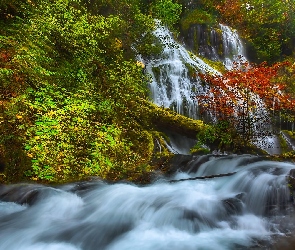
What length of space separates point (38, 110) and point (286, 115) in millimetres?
12612

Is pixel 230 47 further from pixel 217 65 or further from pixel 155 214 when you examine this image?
pixel 155 214

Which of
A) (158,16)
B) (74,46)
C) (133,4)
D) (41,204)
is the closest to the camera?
(41,204)

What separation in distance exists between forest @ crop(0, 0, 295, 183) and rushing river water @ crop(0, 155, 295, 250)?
561 mm

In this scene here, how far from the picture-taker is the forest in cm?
573

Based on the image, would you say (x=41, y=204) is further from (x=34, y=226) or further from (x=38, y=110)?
(x=38, y=110)

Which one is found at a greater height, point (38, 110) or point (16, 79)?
point (16, 79)

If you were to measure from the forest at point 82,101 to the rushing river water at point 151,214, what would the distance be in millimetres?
561

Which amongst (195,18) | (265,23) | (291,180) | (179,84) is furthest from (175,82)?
(265,23)

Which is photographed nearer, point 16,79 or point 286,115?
point 16,79

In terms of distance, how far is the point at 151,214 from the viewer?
5031 mm

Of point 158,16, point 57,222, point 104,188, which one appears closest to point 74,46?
point 104,188

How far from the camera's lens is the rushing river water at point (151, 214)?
4.14 metres

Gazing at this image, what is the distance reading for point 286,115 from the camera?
14531mm

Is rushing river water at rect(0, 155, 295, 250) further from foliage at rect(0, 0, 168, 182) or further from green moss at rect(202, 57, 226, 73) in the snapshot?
green moss at rect(202, 57, 226, 73)
